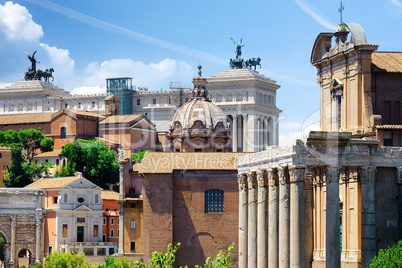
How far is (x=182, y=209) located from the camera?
63188 mm

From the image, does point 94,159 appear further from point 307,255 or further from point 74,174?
point 307,255

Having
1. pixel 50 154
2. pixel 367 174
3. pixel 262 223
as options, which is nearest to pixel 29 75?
pixel 50 154

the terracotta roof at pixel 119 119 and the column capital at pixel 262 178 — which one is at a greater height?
the terracotta roof at pixel 119 119

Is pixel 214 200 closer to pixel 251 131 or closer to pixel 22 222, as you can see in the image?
pixel 22 222

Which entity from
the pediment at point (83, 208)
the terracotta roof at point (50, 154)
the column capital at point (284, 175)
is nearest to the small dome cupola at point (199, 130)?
the pediment at point (83, 208)

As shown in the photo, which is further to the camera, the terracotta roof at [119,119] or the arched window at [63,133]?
the arched window at [63,133]

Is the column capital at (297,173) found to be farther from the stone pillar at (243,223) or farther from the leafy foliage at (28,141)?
the leafy foliage at (28,141)

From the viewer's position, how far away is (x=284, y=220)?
36.9 meters

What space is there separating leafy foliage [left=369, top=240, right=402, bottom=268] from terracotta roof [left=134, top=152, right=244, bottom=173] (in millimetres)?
28534

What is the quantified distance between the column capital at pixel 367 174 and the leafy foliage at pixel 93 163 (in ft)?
220

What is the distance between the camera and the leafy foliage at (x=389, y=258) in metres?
33.9

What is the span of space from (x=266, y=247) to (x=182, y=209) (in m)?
23.6

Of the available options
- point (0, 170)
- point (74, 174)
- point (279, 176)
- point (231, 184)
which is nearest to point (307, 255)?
point (279, 176)

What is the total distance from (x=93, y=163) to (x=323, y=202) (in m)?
65.6
